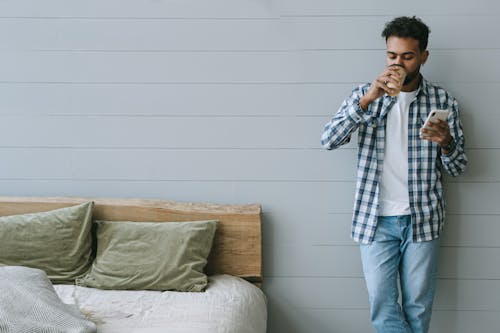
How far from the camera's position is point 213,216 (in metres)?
2.87

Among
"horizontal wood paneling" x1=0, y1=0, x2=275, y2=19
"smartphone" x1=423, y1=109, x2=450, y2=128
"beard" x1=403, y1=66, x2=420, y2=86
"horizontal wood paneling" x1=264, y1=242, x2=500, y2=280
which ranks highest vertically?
"horizontal wood paneling" x1=0, y1=0, x2=275, y2=19

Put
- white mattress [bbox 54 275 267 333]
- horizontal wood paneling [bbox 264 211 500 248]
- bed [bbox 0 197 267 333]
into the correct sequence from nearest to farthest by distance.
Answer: white mattress [bbox 54 275 267 333], bed [bbox 0 197 267 333], horizontal wood paneling [bbox 264 211 500 248]

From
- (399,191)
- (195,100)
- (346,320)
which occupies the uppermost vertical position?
(195,100)

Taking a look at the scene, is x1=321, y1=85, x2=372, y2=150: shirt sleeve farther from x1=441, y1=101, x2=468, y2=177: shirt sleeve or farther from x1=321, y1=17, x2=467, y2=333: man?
x1=441, y1=101, x2=468, y2=177: shirt sleeve

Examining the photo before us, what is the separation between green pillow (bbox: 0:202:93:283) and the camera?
2758mm

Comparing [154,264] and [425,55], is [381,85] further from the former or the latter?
[154,264]

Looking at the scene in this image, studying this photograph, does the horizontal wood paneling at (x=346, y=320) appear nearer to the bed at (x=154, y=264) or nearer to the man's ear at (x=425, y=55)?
the bed at (x=154, y=264)

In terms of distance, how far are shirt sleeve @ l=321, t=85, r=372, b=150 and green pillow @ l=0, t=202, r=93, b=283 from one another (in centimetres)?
106

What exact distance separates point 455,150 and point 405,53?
1.49ft

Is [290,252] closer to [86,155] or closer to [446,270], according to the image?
[446,270]

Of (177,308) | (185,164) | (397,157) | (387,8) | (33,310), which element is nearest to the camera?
(33,310)

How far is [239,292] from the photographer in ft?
8.79

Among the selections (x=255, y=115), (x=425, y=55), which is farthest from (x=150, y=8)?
(x=425, y=55)

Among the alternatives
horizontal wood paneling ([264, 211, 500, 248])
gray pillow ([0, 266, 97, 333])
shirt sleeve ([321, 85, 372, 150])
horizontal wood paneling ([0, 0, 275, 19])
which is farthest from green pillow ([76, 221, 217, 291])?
horizontal wood paneling ([0, 0, 275, 19])
